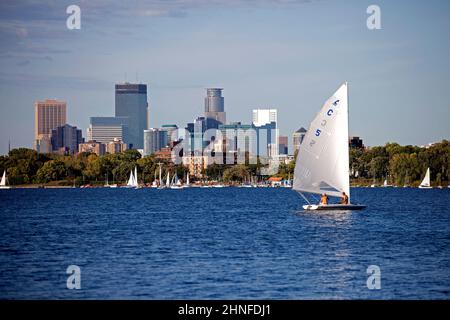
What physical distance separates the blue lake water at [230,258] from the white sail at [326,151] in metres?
3.07

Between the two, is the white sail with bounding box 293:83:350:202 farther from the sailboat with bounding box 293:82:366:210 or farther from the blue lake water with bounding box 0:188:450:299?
the blue lake water with bounding box 0:188:450:299

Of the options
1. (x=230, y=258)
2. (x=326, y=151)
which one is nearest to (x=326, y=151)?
(x=326, y=151)

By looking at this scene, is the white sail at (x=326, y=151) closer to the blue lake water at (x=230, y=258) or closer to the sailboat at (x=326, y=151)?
the sailboat at (x=326, y=151)

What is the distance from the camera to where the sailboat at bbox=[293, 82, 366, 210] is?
79.8 m

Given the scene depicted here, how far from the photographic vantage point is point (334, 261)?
2029 inches

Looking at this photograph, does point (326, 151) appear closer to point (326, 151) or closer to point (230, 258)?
point (326, 151)

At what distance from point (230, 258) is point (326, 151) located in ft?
96.0

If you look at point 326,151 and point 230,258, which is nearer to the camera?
point 230,258

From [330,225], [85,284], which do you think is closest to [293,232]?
[330,225]

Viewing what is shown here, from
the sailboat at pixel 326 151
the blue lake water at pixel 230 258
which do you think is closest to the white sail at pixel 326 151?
the sailboat at pixel 326 151

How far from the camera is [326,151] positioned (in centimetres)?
8038

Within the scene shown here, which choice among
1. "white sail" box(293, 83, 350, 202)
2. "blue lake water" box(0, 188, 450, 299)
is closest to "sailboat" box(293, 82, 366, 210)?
"white sail" box(293, 83, 350, 202)

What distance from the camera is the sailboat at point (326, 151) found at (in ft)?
262
